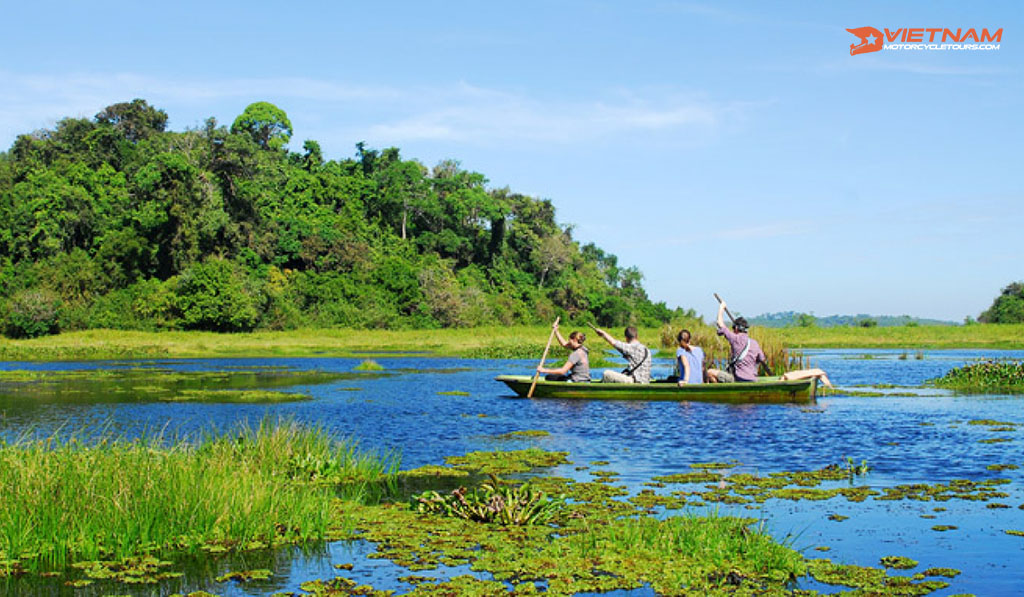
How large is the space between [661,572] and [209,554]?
3961 mm

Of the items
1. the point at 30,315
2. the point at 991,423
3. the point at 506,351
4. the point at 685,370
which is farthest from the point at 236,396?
the point at 30,315

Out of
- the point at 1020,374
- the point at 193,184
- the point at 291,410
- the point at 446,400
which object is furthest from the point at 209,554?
the point at 193,184

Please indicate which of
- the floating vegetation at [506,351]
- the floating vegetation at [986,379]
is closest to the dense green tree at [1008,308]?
the floating vegetation at [506,351]

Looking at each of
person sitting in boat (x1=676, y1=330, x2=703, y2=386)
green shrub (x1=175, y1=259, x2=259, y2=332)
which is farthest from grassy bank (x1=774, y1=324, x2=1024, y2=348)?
person sitting in boat (x1=676, y1=330, x2=703, y2=386)

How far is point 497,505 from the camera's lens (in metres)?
9.43

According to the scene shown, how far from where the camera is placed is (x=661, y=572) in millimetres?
7590

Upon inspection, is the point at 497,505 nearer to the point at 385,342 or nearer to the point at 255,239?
the point at 385,342

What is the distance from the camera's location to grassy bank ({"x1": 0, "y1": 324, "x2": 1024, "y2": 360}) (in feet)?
152

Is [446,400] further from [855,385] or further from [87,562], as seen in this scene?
[87,562]

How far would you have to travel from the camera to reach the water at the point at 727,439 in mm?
8344

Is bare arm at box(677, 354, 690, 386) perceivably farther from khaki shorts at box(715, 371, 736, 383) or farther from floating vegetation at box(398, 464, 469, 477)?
floating vegetation at box(398, 464, 469, 477)

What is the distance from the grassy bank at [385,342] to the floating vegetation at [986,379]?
17.5 meters

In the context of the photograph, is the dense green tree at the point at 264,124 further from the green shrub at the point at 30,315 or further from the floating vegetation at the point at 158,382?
the floating vegetation at the point at 158,382

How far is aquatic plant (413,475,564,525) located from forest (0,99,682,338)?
46.2 meters
